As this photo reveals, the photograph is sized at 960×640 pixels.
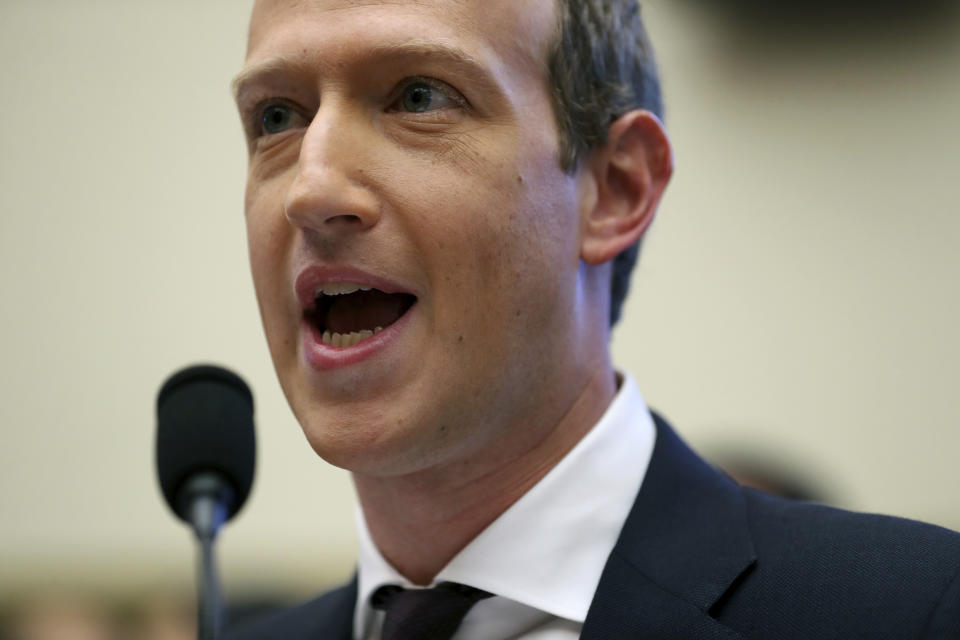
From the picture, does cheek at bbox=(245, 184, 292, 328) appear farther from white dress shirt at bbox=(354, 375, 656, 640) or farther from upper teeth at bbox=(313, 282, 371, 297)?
white dress shirt at bbox=(354, 375, 656, 640)

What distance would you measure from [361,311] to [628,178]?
519 millimetres

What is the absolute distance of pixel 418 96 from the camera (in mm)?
1641

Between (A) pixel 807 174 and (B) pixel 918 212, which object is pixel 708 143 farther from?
(B) pixel 918 212

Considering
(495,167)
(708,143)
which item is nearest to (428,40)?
(495,167)

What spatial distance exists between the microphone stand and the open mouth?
28 centimetres

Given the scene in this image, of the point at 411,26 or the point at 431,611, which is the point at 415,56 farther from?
the point at 431,611

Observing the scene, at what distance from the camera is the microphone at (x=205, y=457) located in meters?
1.52

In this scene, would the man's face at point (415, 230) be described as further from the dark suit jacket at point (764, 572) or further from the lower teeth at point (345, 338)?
the dark suit jacket at point (764, 572)

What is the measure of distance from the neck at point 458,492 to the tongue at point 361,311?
247 mm

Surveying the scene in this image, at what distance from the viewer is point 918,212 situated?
5.16 m

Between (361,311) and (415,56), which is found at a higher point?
(415,56)

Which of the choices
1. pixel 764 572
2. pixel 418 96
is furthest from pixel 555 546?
pixel 418 96

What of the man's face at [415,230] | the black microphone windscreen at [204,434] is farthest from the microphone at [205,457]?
the man's face at [415,230]

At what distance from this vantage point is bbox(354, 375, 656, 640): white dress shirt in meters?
1.63
